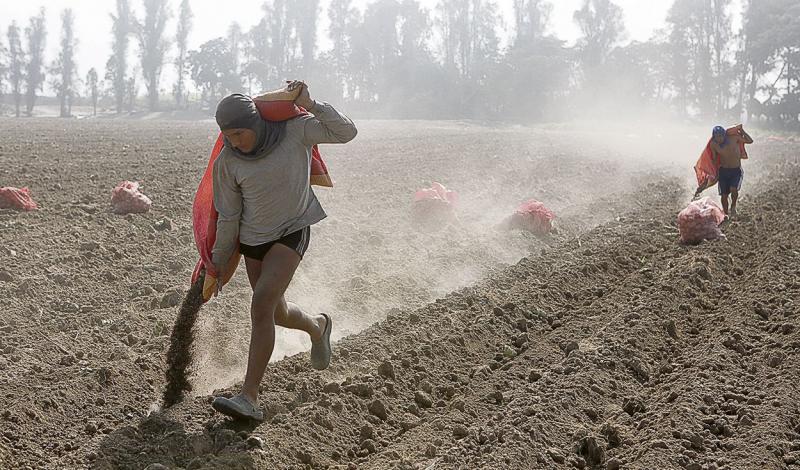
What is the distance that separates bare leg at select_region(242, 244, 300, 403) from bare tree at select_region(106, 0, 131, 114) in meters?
54.0

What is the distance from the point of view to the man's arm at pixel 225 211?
4.14 metres

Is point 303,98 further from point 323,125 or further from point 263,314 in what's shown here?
point 263,314

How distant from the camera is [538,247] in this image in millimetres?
9273

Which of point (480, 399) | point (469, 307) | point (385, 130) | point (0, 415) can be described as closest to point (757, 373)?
point (480, 399)

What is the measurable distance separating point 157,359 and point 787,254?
5890 millimetres

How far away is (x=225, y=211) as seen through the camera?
420 centimetres

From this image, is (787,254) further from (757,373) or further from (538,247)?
(757,373)

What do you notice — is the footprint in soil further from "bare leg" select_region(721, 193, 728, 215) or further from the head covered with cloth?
"bare leg" select_region(721, 193, 728, 215)

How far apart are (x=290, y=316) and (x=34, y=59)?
188ft

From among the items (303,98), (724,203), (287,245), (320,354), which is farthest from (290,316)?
(724,203)

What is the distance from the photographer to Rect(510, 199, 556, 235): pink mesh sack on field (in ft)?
31.8

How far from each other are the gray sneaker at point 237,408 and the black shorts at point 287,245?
0.78 m

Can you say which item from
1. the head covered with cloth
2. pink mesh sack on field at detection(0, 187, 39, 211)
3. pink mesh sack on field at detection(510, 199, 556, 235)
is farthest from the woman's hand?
pink mesh sack on field at detection(510, 199, 556, 235)

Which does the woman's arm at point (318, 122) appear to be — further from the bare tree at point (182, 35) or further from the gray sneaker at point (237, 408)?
the bare tree at point (182, 35)
